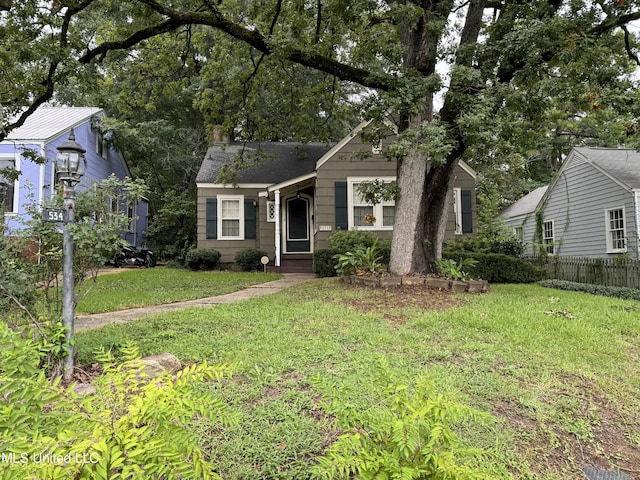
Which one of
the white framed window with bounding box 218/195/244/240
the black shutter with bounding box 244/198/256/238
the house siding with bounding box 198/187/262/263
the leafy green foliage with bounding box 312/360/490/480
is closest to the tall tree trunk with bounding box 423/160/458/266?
the leafy green foliage with bounding box 312/360/490/480

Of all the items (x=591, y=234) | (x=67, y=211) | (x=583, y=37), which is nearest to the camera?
(x=67, y=211)

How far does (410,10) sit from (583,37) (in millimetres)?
2775

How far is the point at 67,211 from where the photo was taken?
307 centimetres

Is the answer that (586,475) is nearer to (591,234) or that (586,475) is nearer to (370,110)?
(370,110)

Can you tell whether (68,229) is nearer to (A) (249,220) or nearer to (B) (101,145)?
(A) (249,220)

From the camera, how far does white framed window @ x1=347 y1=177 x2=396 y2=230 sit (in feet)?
41.6

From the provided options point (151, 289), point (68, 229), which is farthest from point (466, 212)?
point (68, 229)

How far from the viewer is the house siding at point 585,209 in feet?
39.6

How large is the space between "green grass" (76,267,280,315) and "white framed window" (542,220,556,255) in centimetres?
1112

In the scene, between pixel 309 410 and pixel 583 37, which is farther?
pixel 583 37

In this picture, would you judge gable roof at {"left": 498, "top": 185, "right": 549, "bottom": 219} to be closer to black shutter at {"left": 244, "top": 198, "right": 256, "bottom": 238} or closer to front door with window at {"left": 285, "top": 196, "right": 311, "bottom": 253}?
front door with window at {"left": 285, "top": 196, "right": 311, "bottom": 253}

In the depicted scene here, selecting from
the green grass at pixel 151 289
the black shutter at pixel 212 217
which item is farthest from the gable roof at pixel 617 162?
the black shutter at pixel 212 217

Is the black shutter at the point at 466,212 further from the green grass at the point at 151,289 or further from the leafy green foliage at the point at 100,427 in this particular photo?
the leafy green foliage at the point at 100,427

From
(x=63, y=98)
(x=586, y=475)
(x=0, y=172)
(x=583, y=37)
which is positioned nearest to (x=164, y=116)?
(x=63, y=98)
